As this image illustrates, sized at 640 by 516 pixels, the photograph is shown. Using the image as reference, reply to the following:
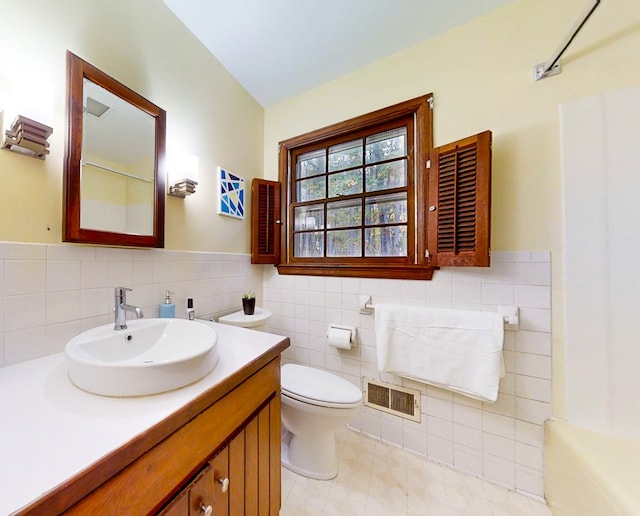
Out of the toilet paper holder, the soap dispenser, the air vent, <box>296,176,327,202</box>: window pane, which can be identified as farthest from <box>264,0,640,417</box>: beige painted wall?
the soap dispenser

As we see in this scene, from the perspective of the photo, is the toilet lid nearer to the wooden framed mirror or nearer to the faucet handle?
the faucet handle

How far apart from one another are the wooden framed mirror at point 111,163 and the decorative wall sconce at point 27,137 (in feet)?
0.25

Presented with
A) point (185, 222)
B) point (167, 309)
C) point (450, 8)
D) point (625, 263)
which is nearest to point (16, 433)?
point (167, 309)

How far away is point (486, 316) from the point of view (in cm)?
121

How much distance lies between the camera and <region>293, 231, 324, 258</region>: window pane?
5.96ft

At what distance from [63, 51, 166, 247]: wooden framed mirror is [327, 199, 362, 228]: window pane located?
1034 mm

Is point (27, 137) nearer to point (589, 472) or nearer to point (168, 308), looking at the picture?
point (168, 308)

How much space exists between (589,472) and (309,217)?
185 cm

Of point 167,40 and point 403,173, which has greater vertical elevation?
point 167,40

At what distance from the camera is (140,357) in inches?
34.9

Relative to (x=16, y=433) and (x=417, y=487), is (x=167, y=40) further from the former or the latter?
(x=417, y=487)

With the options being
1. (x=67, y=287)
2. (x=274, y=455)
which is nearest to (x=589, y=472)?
(x=274, y=455)

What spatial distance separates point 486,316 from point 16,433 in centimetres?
160

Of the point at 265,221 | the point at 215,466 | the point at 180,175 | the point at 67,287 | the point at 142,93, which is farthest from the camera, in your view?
the point at 265,221
